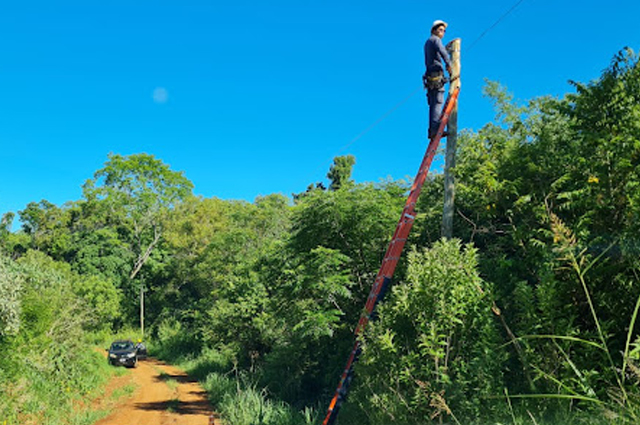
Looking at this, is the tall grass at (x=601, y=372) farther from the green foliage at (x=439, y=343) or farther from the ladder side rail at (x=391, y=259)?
the ladder side rail at (x=391, y=259)

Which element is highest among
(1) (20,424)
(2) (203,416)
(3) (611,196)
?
(3) (611,196)

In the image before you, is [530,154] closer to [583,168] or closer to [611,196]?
[583,168]

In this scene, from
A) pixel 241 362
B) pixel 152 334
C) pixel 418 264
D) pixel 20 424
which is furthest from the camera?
pixel 152 334

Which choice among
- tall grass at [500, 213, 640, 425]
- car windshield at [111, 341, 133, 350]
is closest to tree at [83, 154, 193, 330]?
car windshield at [111, 341, 133, 350]

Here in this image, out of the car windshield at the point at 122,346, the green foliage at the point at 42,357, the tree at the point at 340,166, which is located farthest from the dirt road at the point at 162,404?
the tree at the point at 340,166

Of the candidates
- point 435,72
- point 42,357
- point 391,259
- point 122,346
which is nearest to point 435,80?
point 435,72

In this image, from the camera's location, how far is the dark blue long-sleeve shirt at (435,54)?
741 cm

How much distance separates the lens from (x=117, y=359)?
88.0 feet

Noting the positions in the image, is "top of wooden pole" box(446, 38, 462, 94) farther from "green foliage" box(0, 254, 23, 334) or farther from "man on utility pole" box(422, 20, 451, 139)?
"green foliage" box(0, 254, 23, 334)

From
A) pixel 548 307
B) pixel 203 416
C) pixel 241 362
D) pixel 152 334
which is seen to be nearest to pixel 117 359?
pixel 241 362

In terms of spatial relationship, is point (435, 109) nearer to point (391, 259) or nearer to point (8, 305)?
point (391, 259)

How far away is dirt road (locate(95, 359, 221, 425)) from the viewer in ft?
48.4

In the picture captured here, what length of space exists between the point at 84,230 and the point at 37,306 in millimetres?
34787

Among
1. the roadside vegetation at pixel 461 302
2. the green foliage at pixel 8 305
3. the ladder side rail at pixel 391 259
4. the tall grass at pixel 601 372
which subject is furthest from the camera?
the green foliage at pixel 8 305
